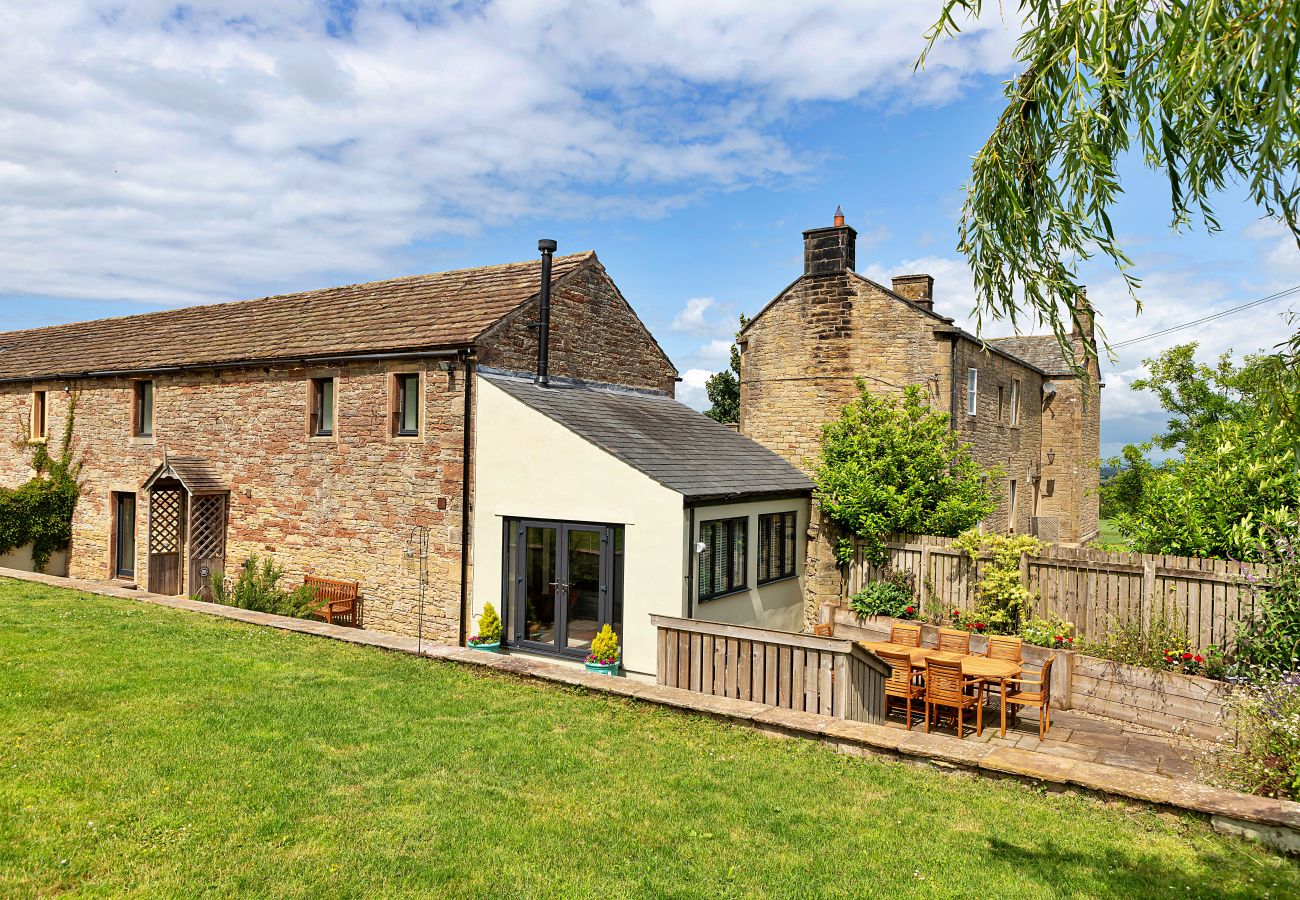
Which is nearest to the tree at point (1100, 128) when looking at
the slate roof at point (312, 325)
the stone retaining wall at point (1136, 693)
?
the stone retaining wall at point (1136, 693)

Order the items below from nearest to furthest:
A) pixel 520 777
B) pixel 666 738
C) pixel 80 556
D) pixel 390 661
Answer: pixel 520 777 < pixel 666 738 < pixel 390 661 < pixel 80 556

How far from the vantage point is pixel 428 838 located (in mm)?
6125

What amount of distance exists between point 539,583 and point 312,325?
945 cm

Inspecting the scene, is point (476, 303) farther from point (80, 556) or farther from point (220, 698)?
point (80, 556)

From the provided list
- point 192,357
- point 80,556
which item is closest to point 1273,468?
point 192,357

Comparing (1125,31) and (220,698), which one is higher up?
(1125,31)

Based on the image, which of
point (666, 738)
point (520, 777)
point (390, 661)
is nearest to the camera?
point (520, 777)

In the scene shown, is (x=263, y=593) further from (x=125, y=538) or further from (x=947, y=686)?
(x=947, y=686)

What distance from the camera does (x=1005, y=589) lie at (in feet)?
47.1

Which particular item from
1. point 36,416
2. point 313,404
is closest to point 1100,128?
point 313,404

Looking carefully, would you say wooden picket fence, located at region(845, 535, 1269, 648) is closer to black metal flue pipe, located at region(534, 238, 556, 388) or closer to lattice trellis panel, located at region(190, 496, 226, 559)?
black metal flue pipe, located at region(534, 238, 556, 388)

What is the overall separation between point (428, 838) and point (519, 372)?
10759mm

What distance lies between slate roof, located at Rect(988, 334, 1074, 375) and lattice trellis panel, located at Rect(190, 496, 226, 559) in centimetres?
2660

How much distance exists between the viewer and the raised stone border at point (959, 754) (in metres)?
6.44
